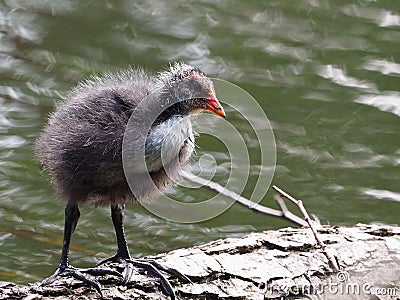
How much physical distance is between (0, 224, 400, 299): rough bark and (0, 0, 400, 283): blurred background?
204cm

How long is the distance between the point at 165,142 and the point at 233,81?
12.2 ft

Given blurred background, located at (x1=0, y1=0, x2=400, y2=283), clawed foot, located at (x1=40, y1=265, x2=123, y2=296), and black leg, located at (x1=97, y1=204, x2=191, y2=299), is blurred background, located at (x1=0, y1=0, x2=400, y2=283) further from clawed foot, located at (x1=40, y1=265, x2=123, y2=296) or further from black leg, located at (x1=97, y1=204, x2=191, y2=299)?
clawed foot, located at (x1=40, y1=265, x2=123, y2=296)

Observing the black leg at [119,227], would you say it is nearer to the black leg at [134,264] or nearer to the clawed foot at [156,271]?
the black leg at [134,264]

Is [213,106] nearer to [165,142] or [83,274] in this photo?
[165,142]

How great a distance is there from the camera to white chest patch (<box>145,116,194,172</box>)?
3.95 meters

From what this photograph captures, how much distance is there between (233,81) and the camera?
7613 millimetres

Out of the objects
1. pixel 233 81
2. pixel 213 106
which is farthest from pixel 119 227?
pixel 233 81

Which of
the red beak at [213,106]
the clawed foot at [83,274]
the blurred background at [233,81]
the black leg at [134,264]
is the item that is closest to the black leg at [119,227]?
the black leg at [134,264]

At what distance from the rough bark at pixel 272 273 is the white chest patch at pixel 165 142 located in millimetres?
398

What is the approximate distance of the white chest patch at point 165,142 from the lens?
3.95 meters

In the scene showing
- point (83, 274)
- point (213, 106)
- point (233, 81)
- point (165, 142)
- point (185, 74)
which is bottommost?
point (83, 274)

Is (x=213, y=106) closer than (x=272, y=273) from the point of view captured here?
No

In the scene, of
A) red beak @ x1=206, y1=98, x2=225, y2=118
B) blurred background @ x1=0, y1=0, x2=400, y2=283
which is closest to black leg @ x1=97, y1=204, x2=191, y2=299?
red beak @ x1=206, y1=98, x2=225, y2=118

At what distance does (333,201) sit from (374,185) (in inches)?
13.7
